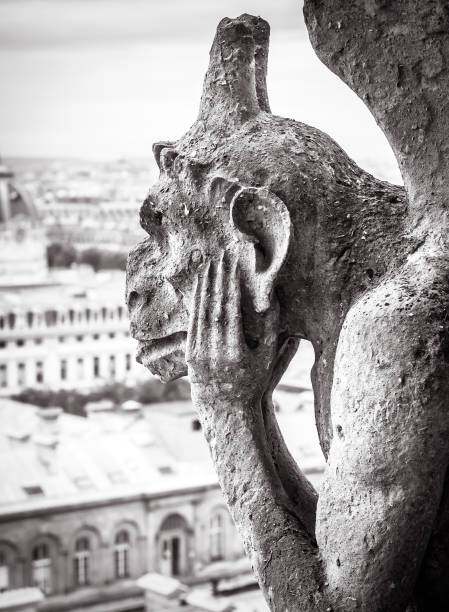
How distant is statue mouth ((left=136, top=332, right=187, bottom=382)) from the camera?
1.69 meters

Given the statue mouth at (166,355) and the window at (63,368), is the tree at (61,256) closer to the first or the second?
the window at (63,368)

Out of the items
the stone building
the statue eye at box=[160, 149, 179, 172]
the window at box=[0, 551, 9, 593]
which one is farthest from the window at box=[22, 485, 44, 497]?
the statue eye at box=[160, 149, 179, 172]

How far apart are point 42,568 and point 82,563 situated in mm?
519

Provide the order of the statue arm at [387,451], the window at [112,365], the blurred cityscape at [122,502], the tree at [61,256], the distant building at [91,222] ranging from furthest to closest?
1. the tree at [61,256]
2. the distant building at [91,222]
3. the window at [112,365]
4. the blurred cityscape at [122,502]
5. the statue arm at [387,451]

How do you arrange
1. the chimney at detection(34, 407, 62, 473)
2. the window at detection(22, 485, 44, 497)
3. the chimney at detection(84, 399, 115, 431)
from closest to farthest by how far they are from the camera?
the window at detection(22, 485, 44, 497)
the chimney at detection(34, 407, 62, 473)
the chimney at detection(84, 399, 115, 431)

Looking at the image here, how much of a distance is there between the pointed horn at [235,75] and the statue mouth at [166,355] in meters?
0.34

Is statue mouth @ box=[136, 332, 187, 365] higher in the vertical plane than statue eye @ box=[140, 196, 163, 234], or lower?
lower

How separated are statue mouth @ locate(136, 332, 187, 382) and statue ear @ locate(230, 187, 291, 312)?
202mm

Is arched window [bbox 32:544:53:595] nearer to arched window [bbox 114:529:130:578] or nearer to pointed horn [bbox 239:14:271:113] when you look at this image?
arched window [bbox 114:529:130:578]

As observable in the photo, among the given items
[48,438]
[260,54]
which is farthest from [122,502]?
[260,54]

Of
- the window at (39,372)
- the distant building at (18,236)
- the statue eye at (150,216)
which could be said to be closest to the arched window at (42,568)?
the window at (39,372)

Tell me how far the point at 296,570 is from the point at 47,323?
870 inches

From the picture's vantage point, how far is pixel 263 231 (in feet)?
5.04

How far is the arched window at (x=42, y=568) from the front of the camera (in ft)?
44.6
